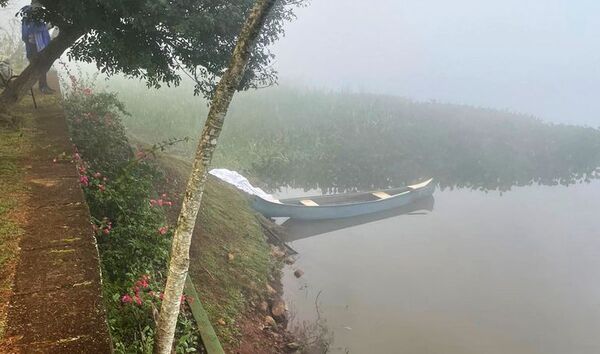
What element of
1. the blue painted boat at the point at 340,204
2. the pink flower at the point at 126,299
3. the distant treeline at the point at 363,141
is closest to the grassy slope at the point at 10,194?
the pink flower at the point at 126,299

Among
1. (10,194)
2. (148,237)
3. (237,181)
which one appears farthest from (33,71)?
(237,181)

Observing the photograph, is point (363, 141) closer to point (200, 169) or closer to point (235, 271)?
point (235, 271)

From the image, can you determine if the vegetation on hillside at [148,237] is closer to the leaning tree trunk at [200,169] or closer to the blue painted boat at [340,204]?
the leaning tree trunk at [200,169]

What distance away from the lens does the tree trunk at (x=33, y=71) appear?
22.1 feet

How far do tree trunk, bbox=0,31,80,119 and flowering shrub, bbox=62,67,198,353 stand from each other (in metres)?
0.87

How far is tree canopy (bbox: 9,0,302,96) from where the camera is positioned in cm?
588

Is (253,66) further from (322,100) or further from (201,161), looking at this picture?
(322,100)

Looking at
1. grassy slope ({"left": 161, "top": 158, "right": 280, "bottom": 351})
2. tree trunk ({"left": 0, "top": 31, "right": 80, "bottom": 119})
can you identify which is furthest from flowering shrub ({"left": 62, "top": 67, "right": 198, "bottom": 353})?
grassy slope ({"left": 161, "top": 158, "right": 280, "bottom": 351})

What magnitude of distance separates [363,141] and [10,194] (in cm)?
1644

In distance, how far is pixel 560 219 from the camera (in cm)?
1486

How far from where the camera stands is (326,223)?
42.0 ft

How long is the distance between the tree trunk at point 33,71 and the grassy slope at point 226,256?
2.99 metres

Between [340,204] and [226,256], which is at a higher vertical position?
[340,204]

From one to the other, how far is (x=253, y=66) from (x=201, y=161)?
4.47m
